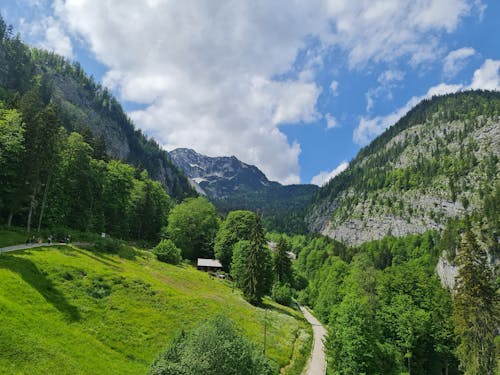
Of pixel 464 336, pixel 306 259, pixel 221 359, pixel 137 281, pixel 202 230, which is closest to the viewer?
pixel 221 359

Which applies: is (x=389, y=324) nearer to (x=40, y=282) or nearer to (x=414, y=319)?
(x=414, y=319)

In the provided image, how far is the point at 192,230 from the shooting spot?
94188mm

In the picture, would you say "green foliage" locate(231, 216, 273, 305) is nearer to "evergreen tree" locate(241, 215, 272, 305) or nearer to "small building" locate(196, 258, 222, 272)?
"evergreen tree" locate(241, 215, 272, 305)

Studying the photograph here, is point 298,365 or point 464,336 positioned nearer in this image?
point 464,336

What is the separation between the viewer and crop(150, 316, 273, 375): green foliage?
19.2 meters

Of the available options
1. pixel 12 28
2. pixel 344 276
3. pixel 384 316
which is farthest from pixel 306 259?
pixel 12 28

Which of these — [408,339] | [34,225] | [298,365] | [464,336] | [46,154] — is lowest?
[298,365]

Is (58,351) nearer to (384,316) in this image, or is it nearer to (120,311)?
(120,311)

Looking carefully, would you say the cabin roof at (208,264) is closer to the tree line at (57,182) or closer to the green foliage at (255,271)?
the green foliage at (255,271)

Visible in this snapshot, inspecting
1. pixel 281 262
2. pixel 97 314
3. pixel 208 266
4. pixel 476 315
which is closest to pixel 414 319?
pixel 476 315

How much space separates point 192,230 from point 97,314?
60.6 m

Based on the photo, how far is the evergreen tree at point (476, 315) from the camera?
3409 centimetres

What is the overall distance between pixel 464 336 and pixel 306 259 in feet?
380

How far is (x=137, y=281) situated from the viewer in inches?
1767
